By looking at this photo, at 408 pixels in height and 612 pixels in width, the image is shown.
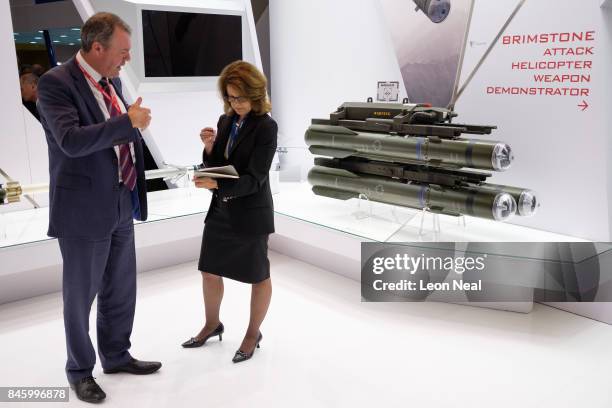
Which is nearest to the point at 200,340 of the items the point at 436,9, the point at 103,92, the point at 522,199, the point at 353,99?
the point at 103,92

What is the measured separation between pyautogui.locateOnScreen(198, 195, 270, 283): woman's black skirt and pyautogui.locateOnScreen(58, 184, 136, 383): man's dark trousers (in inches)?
16.2

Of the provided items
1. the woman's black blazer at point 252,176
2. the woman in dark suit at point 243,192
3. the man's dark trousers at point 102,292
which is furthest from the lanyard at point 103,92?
the woman's black blazer at point 252,176

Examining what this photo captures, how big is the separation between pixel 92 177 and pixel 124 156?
215 millimetres

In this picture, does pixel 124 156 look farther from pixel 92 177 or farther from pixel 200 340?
pixel 200 340

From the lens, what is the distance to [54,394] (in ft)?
8.95

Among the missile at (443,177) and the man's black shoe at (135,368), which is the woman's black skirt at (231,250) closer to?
the man's black shoe at (135,368)

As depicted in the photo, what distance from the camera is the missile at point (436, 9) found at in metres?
4.05

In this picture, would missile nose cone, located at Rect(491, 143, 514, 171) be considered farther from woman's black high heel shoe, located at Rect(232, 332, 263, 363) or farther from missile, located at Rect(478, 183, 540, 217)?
woman's black high heel shoe, located at Rect(232, 332, 263, 363)

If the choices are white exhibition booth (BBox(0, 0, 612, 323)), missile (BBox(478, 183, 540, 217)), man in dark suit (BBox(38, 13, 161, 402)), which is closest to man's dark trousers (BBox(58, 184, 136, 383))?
man in dark suit (BBox(38, 13, 161, 402))

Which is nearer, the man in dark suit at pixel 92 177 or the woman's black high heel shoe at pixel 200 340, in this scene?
the man in dark suit at pixel 92 177

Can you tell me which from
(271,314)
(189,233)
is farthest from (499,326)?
(189,233)

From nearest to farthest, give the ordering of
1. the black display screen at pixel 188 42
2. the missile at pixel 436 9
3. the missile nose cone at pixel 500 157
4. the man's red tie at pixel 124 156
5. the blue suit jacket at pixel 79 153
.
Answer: the blue suit jacket at pixel 79 153 < the man's red tie at pixel 124 156 < the missile nose cone at pixel 500 157 < the missile at pixel 436 9 < the black display screen at pixel 188 42

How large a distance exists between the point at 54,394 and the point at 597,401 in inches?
103

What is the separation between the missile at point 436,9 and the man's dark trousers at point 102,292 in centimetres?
267
